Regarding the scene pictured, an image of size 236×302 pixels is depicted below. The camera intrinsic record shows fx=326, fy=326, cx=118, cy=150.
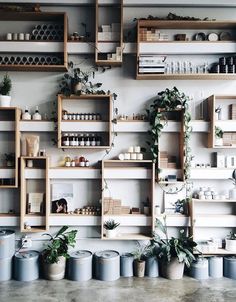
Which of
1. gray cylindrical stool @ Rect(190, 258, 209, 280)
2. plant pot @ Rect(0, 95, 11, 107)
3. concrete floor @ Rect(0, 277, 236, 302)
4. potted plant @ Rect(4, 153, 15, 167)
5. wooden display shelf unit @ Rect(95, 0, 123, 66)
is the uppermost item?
wooden display shelf unit @ Rect(95, 0, 123, 66)

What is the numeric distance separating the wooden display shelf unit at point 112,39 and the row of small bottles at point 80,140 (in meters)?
1.03

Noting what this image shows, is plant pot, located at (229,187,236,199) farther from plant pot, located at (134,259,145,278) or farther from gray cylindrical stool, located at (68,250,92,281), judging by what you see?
gray cylindrical stool, located at (68,250,92,281)

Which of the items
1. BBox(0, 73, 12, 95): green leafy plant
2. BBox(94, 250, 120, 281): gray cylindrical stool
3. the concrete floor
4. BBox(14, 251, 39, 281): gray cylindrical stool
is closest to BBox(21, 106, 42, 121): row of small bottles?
BBox(0, 73, 12, 95): green leafy plant

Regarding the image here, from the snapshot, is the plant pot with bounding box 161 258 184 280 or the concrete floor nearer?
the concrete floor

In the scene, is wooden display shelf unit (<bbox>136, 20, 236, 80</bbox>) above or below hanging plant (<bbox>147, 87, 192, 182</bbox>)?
above

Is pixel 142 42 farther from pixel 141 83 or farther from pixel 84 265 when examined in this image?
pixel 84 265

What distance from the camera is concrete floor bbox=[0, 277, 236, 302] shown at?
12.4ft

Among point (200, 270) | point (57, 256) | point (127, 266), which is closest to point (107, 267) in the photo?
point (127, 266)

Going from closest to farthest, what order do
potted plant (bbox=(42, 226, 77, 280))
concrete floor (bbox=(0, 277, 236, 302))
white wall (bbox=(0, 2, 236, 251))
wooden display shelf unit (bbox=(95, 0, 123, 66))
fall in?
concrete floor (bbox=(0, 277, 236, 302)) → potted plant (bbox=(42, 226, 77, 280)) → wooden display shelf unit (bbox=(95, 0, 123, 66)) → white wall (bbox=(0, 2, 236, 251))

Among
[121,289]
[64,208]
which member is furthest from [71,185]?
[121,289]

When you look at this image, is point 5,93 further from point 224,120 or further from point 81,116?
point 224,120

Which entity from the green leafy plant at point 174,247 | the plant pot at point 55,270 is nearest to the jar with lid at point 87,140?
the green leafy plant at point 174,247

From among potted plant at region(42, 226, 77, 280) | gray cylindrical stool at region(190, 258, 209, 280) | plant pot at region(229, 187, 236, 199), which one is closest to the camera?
potted plant at region(42, 226, 77, 280)

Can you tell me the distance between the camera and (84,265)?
425 centimetres
